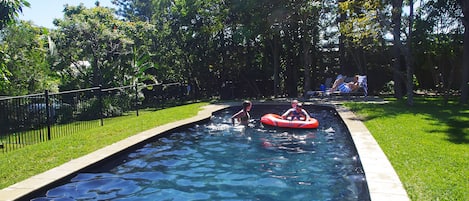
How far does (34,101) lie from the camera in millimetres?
9312

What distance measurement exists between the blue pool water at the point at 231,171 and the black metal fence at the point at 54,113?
279 centimetres

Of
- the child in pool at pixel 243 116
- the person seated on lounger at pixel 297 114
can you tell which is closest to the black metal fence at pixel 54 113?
the child in pool at pixel 243 116

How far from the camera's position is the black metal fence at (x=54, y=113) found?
331 inches

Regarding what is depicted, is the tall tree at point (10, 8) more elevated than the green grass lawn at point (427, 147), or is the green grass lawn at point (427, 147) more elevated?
the tall tree at point (10, 8)

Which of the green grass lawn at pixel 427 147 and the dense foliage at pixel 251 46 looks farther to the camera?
the dense foliage at pixel 251 46

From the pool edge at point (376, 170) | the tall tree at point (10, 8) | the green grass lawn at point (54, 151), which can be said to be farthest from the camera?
the tall tree at point (10, 8)

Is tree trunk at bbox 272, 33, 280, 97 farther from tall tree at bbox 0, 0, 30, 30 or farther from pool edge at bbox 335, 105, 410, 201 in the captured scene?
tall tree at bbox 0, 0, 30, 30

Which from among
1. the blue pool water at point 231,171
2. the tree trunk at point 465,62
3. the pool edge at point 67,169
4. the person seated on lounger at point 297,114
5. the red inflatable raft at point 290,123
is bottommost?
the blue pool water at point 231,171

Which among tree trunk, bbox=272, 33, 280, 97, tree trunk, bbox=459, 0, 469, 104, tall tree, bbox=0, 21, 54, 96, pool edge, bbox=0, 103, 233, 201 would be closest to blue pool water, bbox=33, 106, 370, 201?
pool edge, bbox=0, 103, 233, 201

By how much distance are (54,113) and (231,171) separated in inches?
259

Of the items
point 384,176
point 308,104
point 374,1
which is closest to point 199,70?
point 308,104

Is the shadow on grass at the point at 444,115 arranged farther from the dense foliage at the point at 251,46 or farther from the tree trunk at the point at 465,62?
the tree trunk at the point at 465,62

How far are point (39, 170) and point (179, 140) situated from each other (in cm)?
389

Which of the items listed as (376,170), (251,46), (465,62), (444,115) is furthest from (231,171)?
(251,46)
